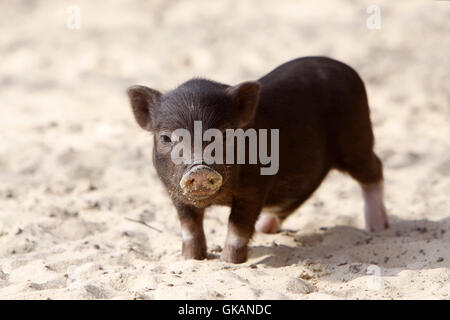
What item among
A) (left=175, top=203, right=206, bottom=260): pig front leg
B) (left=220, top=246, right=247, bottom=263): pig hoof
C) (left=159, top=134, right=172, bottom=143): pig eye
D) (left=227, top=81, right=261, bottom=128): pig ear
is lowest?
(left=220, top=246, right=247, bottom=263): pig hoof

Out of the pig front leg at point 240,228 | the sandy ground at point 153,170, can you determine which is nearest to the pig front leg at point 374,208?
the sandy ground at point 153,170

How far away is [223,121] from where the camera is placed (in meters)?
4.55

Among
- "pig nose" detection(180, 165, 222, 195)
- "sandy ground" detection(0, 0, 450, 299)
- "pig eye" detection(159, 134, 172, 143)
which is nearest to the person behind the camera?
"pig nose" detection(180, 165, 222, 195)

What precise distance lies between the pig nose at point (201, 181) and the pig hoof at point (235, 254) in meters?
0.82

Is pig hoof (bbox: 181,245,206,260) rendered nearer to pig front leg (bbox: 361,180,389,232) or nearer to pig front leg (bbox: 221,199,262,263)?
pig front leg (bbox: 221,199,262,263)

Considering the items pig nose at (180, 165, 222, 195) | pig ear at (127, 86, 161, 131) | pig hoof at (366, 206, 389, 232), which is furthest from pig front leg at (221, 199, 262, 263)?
pig hoof at (366, 206, 389, 232)

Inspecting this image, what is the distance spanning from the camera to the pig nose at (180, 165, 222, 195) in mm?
4090

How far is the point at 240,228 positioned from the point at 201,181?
872mm

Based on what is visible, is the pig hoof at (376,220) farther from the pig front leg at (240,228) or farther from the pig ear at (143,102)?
the pig ear at (143,102)

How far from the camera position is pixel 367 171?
5.79 meters

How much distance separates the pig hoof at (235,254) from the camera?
4875mm

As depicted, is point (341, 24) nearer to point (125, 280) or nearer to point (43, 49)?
point (43, 49)

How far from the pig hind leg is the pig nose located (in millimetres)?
1737

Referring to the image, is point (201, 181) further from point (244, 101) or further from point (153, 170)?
point (153, 170)
